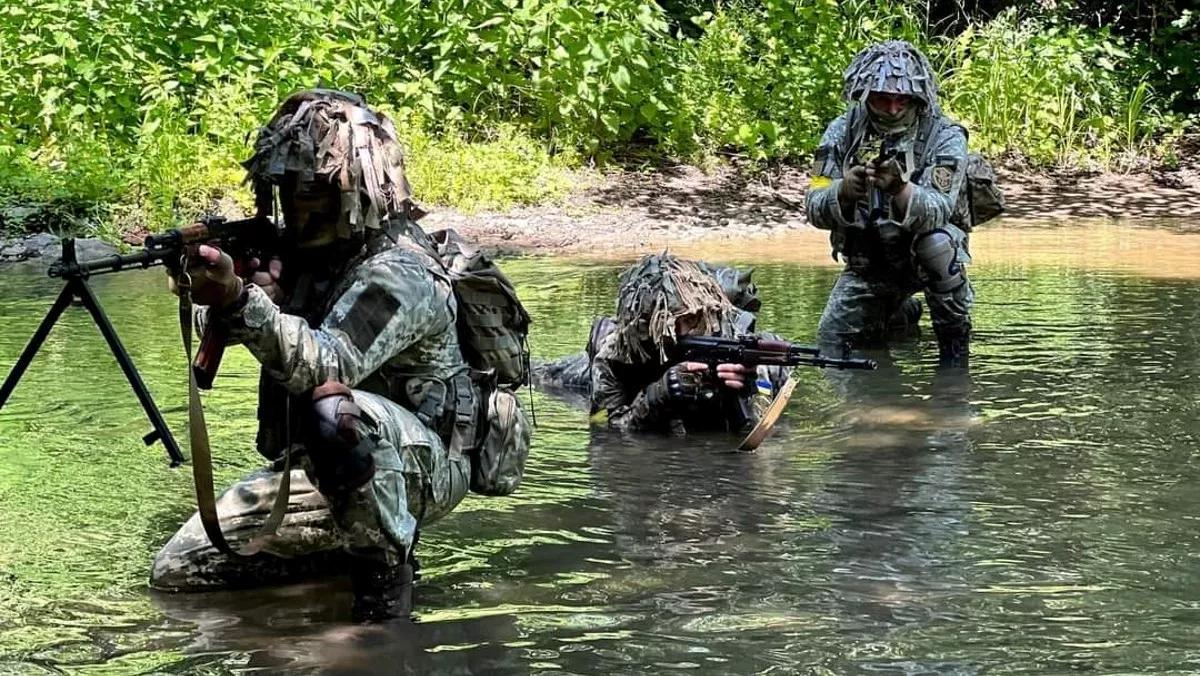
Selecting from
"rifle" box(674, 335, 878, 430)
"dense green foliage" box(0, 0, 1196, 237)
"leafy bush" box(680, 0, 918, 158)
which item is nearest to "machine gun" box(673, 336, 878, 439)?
"rifle" box(674, 335, 878, 430)

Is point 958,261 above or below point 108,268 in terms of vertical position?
below

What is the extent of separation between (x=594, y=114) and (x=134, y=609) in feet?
34.6

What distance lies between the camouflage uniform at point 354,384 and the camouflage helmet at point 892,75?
11.4 ft

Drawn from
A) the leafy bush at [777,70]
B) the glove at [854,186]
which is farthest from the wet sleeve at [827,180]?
the leafy bush at [777,70]

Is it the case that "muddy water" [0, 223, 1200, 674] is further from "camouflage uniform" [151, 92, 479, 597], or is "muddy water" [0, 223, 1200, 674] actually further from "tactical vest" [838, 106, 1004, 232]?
"tactical vest" [838, 106, 1004, 232]

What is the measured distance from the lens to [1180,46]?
1734 centimetres

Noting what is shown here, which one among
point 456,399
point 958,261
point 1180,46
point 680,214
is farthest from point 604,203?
point 456,399

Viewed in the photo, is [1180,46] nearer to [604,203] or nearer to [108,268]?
[604,203]

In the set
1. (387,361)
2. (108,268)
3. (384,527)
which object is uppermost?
(108,268)

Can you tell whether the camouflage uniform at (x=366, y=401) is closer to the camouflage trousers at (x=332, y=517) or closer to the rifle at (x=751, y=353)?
the camouflage trousers at (x=332, y=517)

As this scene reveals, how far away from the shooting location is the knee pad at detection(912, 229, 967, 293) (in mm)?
7613

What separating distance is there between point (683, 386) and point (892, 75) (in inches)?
76.4

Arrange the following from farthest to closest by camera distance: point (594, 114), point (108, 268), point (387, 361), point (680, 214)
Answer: point (594, 114)
point (680, 214)
point (387, 361)
point (108, 268)

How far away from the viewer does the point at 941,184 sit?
764 centimetres
